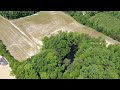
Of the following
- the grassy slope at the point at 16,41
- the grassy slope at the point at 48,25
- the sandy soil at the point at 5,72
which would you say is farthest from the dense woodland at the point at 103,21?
the sandy soil at the point at 5,72

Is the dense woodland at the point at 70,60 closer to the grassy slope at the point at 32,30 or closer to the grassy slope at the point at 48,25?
the grassy slope at the point at 32,30

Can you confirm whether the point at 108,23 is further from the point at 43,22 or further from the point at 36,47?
the point at 36,47

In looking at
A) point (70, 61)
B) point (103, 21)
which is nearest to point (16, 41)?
point (70, 61)

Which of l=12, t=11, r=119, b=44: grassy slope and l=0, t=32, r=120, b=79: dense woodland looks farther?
l=12, t=11, r=119, b=44: grassy slope

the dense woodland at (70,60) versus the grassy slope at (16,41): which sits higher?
the dense woodland at (70,60)

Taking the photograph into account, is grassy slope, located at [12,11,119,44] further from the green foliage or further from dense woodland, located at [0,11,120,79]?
dense woodland, located at [0,11,120,79]

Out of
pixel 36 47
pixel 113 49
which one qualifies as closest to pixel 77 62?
pixel 113 49

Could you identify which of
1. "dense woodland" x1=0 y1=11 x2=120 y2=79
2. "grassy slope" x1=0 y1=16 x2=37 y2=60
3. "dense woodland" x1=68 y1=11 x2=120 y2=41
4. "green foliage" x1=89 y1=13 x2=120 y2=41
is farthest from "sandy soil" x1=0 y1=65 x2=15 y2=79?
"green foliage" x1=89 y1=13 x2=120 y2=41
